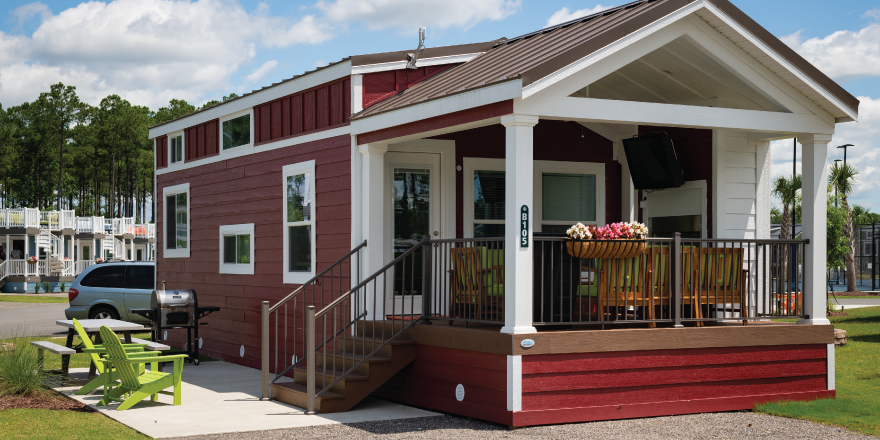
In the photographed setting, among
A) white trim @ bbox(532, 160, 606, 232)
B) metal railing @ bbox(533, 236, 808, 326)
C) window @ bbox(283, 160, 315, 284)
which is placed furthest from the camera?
white trim @ bbox(532, 160, 606, 232)

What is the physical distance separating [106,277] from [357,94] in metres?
9.33

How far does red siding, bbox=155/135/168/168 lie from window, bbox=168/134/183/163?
0.70 feet

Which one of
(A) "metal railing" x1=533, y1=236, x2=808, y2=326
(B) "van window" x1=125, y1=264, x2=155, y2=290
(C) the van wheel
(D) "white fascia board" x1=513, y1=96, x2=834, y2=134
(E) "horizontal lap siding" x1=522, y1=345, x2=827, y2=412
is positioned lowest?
(C) the van wheel

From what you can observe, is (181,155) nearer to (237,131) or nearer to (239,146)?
(237,131)

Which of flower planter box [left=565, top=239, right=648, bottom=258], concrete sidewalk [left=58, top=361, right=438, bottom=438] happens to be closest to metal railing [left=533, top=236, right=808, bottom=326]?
flower planter box [left=565, top=239, right=648, bottom=258]

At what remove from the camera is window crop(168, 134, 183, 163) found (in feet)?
48.0

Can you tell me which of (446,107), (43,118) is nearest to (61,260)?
(43,118)

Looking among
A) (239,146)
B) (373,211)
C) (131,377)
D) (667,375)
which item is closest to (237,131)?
(239,146)

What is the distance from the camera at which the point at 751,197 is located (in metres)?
10.0

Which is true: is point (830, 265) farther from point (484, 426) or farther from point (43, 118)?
point (43, 118)

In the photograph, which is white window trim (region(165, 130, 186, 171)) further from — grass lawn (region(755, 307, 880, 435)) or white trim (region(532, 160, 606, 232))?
grass lawn (region(755, 307, 880, 435))

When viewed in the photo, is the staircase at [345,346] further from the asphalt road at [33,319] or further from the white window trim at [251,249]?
the asphalt road at [33,319]

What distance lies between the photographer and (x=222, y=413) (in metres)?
8.20

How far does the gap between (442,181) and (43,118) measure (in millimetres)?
48507
